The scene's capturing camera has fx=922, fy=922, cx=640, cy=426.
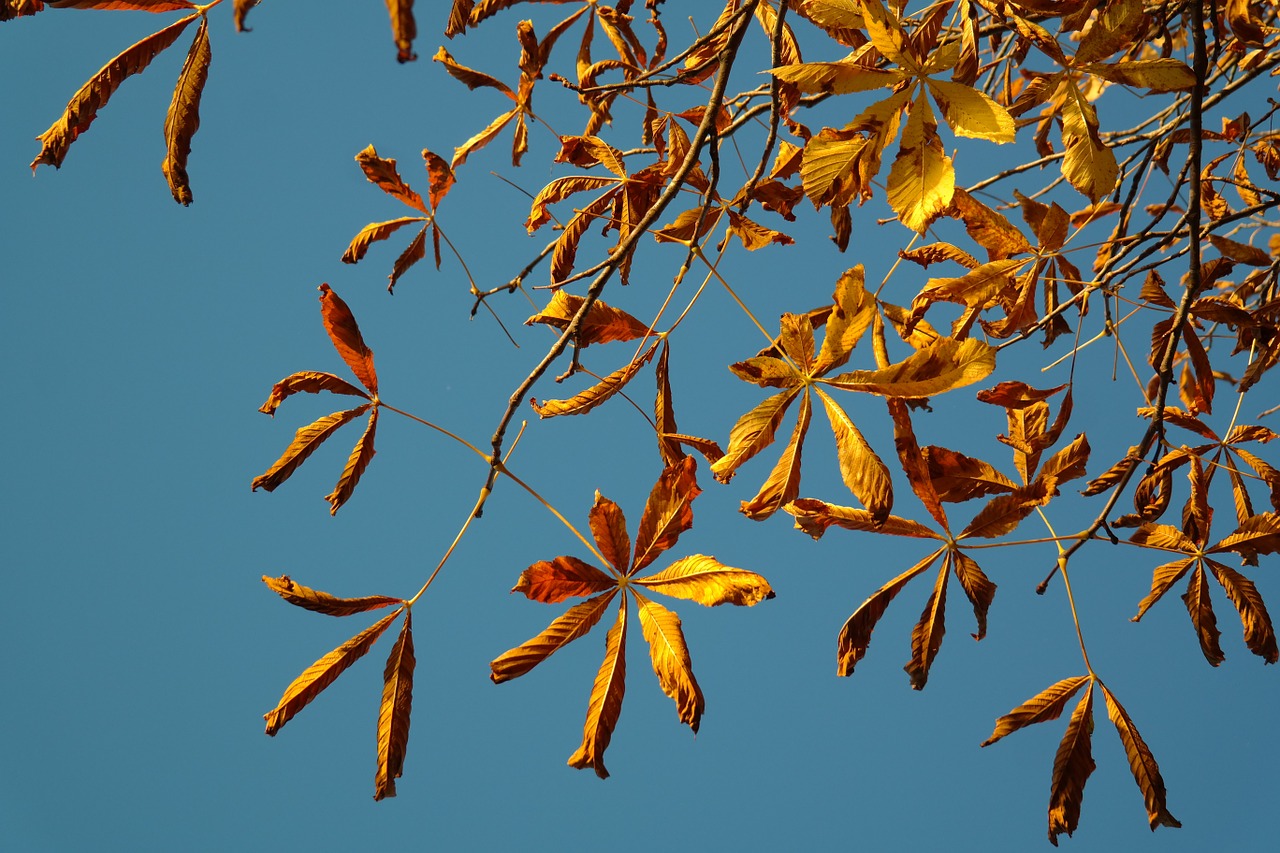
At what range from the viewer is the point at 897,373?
0.73 meters

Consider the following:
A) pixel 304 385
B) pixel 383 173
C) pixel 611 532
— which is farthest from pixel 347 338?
pixel 611 532

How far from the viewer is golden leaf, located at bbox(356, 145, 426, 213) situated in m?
0.92

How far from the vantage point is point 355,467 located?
2.74ft

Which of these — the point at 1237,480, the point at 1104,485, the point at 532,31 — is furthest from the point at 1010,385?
the point at 532,31

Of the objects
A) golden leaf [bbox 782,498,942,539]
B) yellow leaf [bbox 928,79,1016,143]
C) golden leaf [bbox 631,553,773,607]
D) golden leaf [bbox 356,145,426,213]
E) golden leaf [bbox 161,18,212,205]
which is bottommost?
golden leaf [bbox 631,553,773,607]

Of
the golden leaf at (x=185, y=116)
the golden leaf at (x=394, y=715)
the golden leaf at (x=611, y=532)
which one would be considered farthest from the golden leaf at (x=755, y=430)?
the golden leaf at (x=185, y=116)

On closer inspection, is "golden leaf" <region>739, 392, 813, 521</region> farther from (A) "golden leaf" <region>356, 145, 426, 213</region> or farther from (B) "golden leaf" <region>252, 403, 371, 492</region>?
(A) "golden leaf" <region>356, 145, 426, 213</region>

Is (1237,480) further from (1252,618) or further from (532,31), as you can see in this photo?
(532,31)

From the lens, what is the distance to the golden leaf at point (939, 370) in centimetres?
70

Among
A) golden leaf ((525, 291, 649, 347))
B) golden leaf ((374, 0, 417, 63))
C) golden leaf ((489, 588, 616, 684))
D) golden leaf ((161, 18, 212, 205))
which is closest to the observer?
golden leaf ((374, 0, 417, 63))

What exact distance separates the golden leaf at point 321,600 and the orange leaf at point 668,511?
235mm

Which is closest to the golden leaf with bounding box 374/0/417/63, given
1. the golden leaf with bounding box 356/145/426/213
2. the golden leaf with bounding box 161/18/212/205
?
the golden leaf with bounding box 161/18/212/205

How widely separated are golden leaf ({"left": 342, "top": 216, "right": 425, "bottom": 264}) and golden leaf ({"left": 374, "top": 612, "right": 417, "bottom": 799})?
384 mm

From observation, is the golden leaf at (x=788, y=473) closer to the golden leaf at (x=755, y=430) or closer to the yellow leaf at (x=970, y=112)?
the golden leaf at (x=755, y=430)
